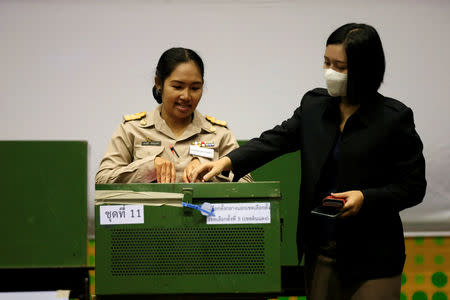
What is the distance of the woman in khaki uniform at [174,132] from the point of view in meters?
1.90

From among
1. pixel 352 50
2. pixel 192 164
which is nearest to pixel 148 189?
pixel 192 164

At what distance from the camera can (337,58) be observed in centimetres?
157

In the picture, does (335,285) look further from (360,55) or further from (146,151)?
(146,151)

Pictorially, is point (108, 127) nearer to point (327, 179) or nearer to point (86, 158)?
point (86, 158)

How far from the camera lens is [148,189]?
1473 mm

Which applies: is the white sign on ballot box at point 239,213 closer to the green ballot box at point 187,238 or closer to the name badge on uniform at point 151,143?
the green ballot box at point 187,238

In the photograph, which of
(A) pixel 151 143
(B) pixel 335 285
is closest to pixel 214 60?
(A) pixel 151 143

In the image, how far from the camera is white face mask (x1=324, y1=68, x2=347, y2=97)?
157cm

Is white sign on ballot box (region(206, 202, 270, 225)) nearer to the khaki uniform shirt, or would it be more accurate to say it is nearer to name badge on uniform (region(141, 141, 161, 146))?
the khaki uniform shirt

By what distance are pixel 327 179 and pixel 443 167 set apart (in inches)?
63.5

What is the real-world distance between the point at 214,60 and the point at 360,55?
4.98 ft

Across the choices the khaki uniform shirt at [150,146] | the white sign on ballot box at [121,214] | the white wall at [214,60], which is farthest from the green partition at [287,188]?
the white sign on ballot box at [121,214]

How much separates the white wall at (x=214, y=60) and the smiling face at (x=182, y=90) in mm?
992

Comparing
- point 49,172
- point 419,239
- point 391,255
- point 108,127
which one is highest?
point 108,127
